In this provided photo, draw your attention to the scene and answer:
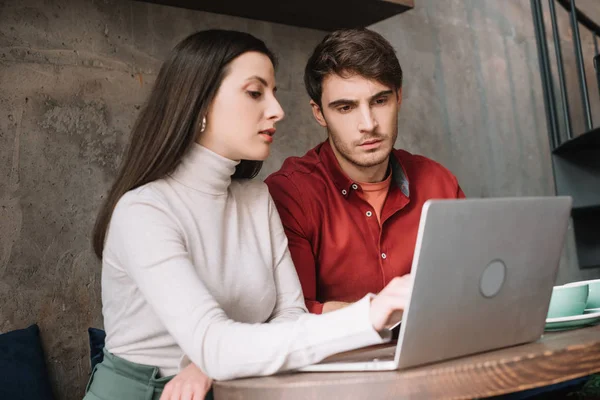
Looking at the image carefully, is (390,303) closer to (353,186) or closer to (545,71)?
(353,186)

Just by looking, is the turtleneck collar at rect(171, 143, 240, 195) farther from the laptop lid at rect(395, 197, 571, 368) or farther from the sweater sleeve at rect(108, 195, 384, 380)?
the laptop lid at rect(395, 197, 571, 368)

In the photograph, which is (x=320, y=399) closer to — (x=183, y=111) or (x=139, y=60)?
(x=183, y=111)

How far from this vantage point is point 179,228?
137 cm

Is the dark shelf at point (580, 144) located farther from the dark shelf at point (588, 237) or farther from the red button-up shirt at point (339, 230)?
the red button-up shirt at point (339, 230)

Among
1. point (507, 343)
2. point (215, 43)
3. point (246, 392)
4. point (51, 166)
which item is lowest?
point (246, 392)

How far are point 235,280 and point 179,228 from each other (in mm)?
204

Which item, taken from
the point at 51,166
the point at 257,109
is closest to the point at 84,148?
the point at 51,166

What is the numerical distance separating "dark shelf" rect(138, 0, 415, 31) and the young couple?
649 millimetres

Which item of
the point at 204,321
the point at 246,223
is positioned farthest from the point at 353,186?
the point at 204,321

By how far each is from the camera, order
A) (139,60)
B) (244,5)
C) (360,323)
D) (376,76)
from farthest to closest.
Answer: (244,5) → (139,60) → (376,76) → (360,323)

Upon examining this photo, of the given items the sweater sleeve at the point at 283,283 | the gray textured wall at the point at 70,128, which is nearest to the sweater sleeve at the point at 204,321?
the sweater sleeve at the point at 283,283

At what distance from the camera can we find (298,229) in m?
2.02

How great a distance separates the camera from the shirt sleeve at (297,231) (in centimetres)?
197

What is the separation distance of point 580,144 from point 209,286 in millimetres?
2870
